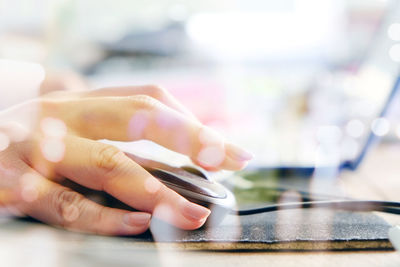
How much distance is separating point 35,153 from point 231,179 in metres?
0.28

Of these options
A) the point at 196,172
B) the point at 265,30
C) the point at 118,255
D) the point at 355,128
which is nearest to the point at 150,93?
the point at 196,172

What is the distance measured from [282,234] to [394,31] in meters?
0.53

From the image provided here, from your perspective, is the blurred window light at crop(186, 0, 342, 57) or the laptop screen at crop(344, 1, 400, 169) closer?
the laptop screen at crop(344, 1, 400, 169)

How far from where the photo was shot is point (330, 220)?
15.7 inches

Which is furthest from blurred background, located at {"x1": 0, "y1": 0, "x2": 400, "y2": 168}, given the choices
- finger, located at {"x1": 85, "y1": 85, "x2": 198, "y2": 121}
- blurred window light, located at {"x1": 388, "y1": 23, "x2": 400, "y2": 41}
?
finger, located at {"x1": 85, "y1": 85, "x2": 198, "y2": 121}

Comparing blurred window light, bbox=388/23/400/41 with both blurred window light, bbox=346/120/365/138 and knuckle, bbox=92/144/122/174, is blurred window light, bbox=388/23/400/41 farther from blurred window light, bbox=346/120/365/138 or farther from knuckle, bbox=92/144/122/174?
knuckle, bbox=92/144/122/174

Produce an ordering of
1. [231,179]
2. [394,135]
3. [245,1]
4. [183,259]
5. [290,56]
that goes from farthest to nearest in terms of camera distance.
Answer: [290,56] < [245,1] < [394,135] < [231,179] < [183,259]

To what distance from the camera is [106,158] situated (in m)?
0.36

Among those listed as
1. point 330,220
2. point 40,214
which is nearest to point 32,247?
point 40,214

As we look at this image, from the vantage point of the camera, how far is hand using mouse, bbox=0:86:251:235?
35 centimetres

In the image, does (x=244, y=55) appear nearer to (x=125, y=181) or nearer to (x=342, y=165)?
(x=342, y=165)

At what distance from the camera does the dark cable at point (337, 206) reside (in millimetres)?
406

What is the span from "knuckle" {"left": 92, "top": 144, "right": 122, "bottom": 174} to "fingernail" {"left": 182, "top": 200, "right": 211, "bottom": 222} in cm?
8

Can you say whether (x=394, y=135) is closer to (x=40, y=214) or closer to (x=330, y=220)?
(x=330, y=220)
